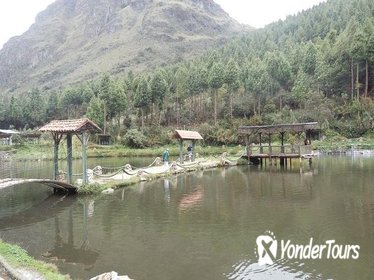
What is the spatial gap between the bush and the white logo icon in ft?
165

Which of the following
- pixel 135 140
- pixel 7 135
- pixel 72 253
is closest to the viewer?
pixel 72 253

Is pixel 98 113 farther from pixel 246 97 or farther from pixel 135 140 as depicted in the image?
pixel 246 97

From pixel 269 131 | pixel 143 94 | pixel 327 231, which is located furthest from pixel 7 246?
pixel 143 94

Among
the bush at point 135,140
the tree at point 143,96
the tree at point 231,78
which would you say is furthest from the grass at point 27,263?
the tree at point 143,96

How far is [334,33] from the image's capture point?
8525 centimetres

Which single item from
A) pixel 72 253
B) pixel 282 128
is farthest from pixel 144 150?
pixel 72 253

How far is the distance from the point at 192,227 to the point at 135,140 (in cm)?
4889

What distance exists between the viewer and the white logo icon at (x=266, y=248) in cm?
1038

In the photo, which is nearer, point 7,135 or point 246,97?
point 7,135

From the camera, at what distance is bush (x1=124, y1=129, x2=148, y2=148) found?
6191 centimetres

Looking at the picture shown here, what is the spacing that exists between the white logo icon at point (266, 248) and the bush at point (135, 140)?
165ft

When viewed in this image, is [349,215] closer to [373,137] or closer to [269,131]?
[269,131]

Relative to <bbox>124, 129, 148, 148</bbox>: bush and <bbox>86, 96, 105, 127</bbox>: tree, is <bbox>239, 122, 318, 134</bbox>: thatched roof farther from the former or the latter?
<bbox>86, 96, 105, 127</bbox>: tree

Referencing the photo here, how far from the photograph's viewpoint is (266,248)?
11273mm
